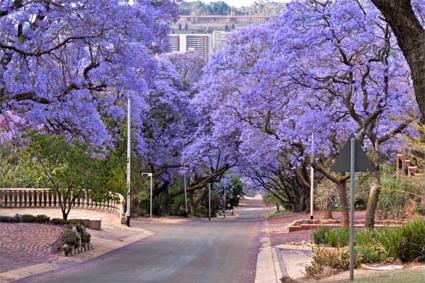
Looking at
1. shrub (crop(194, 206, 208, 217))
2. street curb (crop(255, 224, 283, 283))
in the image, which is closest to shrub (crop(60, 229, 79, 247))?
street curb (crop(255, 224, 283, 283))

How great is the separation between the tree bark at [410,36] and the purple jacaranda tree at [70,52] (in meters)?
9.61

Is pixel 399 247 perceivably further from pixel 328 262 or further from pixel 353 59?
pixel 353 59

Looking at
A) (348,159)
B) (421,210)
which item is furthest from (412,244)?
(421,210)

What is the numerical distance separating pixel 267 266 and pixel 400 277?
666 centimetres

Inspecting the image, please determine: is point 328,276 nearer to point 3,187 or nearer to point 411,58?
point 411,58

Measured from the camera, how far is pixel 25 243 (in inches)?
864

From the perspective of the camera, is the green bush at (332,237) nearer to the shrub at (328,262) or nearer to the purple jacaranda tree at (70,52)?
the shrub at (328,262)

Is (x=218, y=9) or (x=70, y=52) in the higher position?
(x=218, y=9)

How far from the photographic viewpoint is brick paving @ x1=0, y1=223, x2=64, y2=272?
18.7m

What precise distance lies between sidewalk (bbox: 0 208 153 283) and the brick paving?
6cm

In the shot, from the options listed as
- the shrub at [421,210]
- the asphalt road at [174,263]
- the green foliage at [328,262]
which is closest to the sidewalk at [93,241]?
the asphalt road at [174,263]

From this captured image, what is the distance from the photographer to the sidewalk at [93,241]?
17.3m

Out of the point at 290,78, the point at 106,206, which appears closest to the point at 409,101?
the point at 290,78

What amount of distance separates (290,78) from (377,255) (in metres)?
8.79
